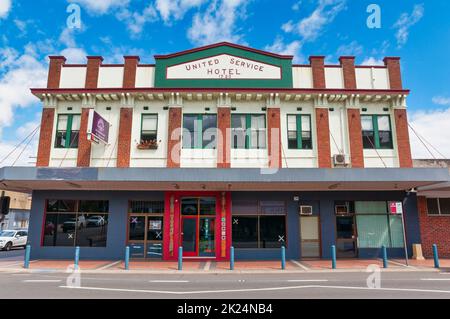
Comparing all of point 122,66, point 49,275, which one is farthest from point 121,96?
point 49,275

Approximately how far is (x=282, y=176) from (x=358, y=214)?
6.04 metres

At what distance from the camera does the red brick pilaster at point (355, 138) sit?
18.1m

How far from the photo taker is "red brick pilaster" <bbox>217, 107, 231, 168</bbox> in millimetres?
17922

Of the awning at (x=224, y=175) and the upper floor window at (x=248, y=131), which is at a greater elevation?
the upper floor window at (x=248, y=131)

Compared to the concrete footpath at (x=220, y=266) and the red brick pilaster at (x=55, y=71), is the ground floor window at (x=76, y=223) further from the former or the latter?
the red brick pilaster at (x=55, y=71)

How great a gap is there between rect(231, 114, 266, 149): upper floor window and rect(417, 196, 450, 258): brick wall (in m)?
9.66

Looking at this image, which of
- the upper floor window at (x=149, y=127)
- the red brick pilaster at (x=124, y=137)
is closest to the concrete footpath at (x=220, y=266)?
the red brick pilaster at (x=124, y=137)

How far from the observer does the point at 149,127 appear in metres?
18.6

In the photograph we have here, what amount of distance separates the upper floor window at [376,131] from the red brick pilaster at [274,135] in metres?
5.05

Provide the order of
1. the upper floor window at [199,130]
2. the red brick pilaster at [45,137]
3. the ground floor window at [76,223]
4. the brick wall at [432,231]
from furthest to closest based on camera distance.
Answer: the upper floor window at [199,130] < the red brick pilaster at [45,137] < the brick wall at [432,231] < the ground floor window at [76,223]

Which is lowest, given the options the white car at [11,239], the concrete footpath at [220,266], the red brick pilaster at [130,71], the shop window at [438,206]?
the concrete footpath at [220,266]

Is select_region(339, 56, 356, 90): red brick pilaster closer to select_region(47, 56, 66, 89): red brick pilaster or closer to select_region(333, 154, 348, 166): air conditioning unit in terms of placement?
select_region(333, 154, 348, 166): air conditioning unit
